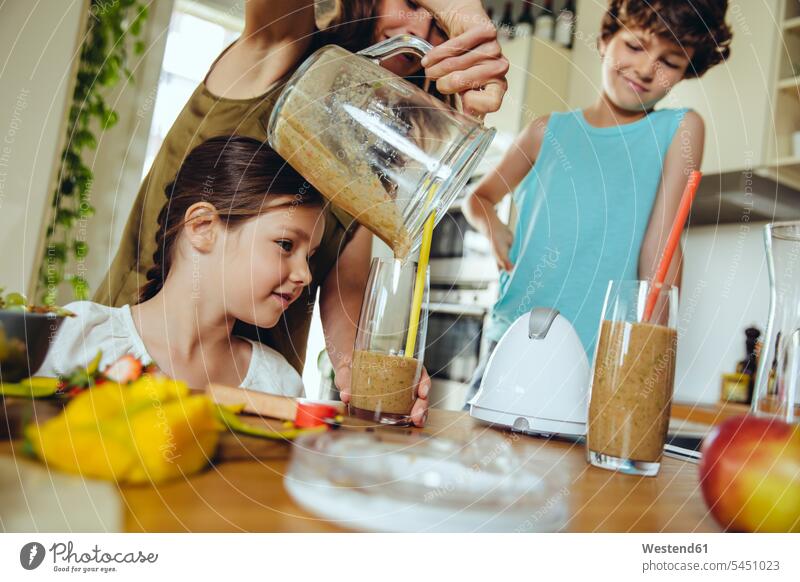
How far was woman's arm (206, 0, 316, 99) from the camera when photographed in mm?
590

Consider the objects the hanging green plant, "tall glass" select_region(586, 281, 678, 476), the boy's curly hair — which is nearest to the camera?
"tall glass" select_region(586, 281, 678, 476)

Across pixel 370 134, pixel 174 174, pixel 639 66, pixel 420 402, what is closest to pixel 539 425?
pixel 420 402

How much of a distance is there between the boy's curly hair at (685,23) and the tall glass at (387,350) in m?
0.63

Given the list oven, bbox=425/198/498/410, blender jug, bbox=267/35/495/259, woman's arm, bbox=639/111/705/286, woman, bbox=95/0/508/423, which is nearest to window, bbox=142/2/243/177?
woman, bbox=95/0/508/423

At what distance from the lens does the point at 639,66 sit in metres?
0.95

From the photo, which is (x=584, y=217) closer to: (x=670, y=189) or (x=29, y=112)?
(x=670, y=189)

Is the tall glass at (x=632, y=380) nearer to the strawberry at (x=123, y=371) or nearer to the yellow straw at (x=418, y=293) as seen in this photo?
the yellow straw at (x=418, y=293)

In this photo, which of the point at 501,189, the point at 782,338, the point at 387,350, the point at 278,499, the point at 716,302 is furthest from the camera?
the point at 716,302

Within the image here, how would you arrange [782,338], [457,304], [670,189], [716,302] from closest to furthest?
[782,338] < [670,189] < [716,302] < [457,304]

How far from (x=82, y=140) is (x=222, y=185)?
114mm

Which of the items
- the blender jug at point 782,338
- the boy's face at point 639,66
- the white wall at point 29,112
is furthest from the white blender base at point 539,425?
the boy's face at point 639,66

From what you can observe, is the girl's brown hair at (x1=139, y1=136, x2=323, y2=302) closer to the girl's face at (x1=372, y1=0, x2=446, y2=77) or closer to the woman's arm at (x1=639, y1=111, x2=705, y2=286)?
the girl's face at (x1=372, y1=0, x2=446, y2=77)

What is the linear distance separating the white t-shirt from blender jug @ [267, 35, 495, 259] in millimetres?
216

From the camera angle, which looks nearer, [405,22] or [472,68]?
[472,68]
